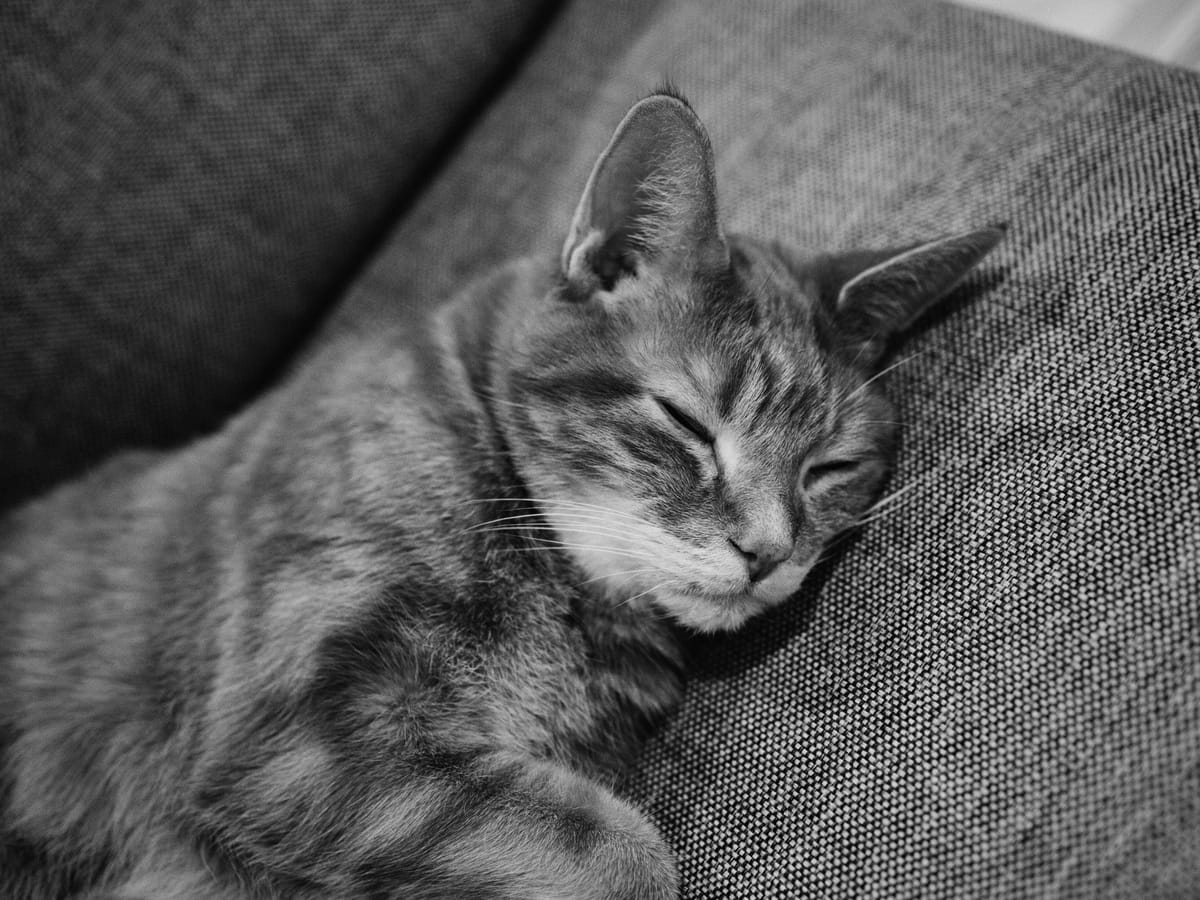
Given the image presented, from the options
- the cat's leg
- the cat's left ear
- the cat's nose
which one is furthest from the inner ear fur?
the cat's leg

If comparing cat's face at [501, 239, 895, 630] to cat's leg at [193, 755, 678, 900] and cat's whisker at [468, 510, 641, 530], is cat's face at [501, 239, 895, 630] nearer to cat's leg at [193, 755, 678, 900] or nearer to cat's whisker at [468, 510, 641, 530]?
cat's whisker at [468, 510, 641, 530]

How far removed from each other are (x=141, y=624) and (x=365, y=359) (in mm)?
449

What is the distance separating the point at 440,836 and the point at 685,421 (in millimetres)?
540

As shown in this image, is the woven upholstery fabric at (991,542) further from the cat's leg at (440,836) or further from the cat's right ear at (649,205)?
the cat's right ear at (649,205)

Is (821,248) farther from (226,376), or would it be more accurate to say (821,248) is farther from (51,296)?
(51,296)

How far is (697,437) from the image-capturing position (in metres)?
1.01

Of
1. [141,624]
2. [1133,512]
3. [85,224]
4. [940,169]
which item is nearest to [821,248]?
[940,169]

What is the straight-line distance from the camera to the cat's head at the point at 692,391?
3.14ft

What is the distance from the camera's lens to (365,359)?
118cm

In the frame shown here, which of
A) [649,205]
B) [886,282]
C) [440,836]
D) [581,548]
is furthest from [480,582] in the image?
[886,282]

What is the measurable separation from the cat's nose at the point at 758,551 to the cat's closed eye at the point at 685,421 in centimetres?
14

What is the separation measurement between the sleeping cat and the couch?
0.10 m

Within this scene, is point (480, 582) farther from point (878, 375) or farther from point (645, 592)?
point (878, 375)

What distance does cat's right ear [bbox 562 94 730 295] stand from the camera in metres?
0.93
